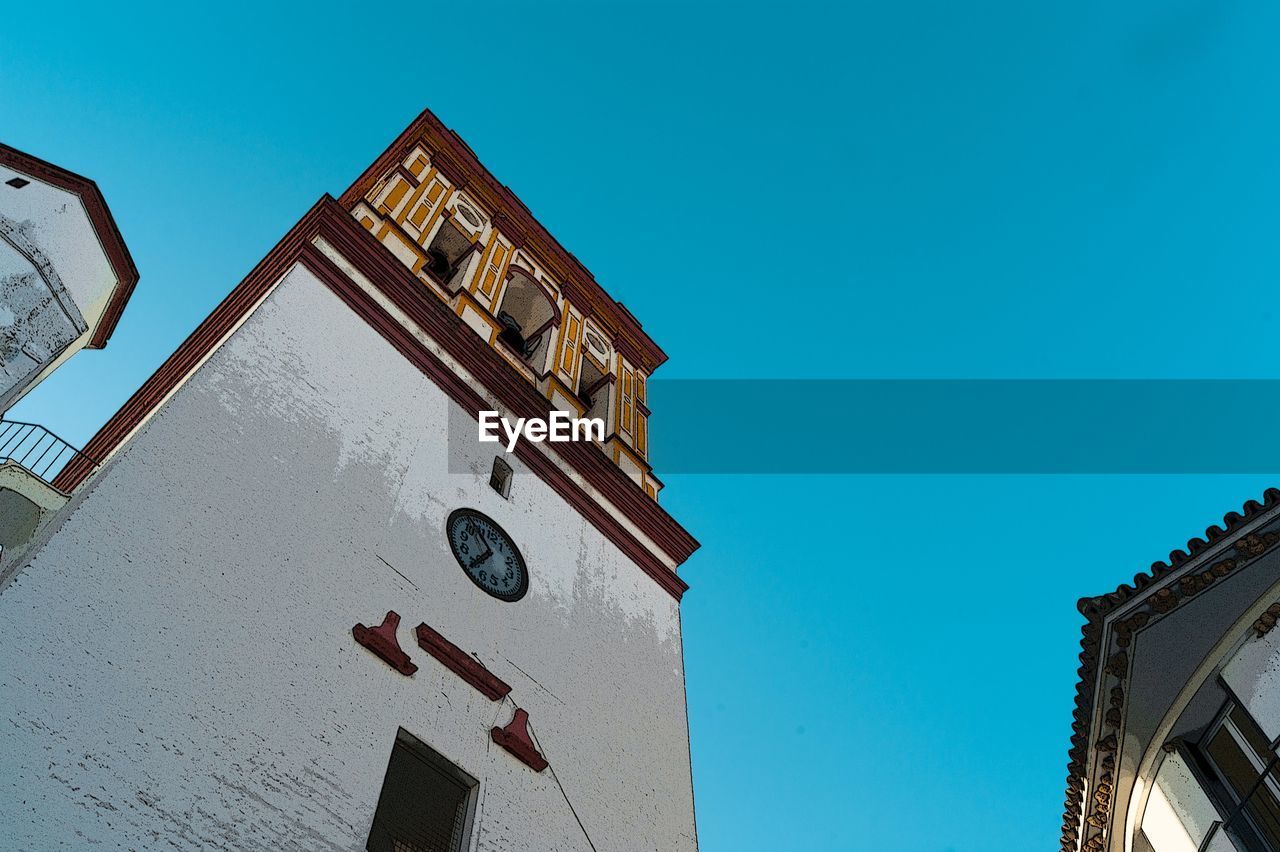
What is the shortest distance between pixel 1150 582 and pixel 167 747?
283 inches

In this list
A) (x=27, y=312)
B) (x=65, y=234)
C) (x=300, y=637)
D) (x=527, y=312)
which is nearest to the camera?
(x=300, y=637)

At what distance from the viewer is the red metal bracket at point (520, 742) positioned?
8.02m

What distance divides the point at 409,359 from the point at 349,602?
12.2 ft

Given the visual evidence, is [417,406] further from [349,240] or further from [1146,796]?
[1146,796]

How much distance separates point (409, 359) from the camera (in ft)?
35.7

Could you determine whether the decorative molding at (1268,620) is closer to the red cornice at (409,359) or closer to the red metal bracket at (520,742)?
the red metal bracket at (520,742)

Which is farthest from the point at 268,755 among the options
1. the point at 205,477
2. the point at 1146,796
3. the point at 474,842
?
the point at 1146,796

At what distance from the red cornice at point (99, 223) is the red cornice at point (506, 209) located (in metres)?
4.23

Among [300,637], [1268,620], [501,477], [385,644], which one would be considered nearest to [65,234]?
[501,477]

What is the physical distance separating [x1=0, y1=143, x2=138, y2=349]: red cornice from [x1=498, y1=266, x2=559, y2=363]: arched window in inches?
202

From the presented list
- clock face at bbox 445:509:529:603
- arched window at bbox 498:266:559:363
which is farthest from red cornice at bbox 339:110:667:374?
clock face at bbox 445:509:529:603

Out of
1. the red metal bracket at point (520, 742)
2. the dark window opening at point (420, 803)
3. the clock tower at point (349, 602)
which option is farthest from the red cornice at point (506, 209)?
the dark window opening at point (420, 803)

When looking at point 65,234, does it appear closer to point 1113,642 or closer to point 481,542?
point 481,542

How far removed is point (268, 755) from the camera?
6.24m
